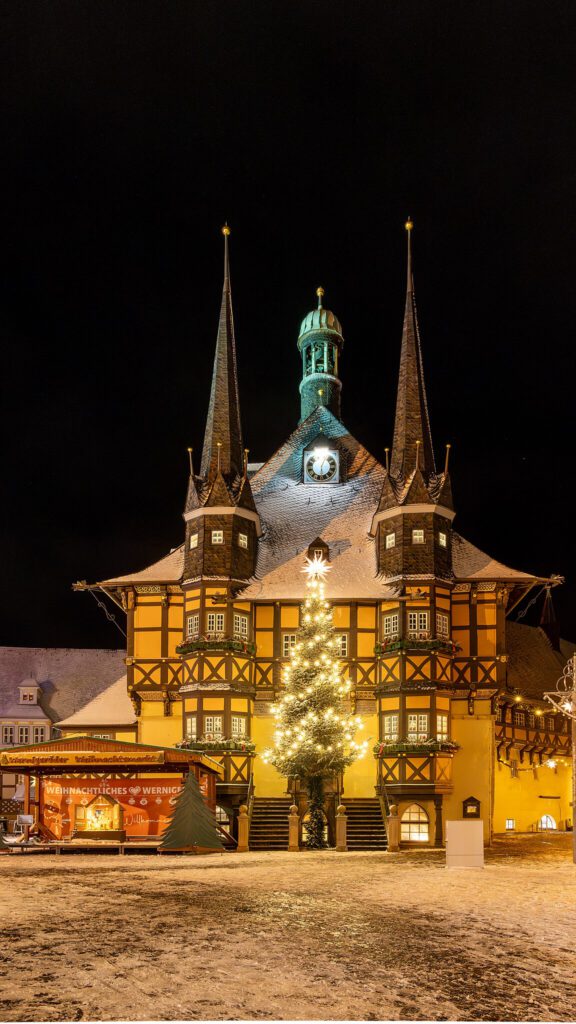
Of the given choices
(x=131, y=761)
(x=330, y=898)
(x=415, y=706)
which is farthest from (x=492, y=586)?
(x=330, y=898)

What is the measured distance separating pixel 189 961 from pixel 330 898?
6.91 meters

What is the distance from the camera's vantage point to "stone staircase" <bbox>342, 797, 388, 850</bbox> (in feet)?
117

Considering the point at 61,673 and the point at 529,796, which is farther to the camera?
the point at 61,673

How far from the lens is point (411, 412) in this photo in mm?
A: 43719

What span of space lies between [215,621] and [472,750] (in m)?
11.7

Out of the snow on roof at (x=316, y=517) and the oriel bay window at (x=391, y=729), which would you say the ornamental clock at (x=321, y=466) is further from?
the oriel bay window at (x=391, y=729)

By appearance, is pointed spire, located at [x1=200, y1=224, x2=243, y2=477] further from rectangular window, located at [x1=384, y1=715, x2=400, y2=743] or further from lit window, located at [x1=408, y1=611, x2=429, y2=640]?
rectangular window, located at [x1=384, y1=715, x2=400, y2=743]

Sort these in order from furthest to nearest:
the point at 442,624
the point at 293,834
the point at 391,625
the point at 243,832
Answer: the point at 391,625 < the point at 442,624 < the point at 243,832 < the point at 293,834

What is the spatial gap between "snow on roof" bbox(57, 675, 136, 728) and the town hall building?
→ 0.10 metres

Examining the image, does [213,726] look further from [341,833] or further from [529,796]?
[529,796]

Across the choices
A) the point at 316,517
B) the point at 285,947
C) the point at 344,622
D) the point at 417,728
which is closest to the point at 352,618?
the point at 344,622

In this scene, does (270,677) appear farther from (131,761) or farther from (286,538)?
(131,761)

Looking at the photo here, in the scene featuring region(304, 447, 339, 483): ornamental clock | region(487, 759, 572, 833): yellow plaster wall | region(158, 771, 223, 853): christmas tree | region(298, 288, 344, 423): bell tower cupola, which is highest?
region(298, 288, 344, 423): bell tower cupola

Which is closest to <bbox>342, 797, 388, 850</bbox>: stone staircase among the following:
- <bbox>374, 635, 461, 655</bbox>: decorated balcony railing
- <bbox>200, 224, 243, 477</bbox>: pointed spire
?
<bbox>374, 635, 461, 655</bbox>: decorated balcony railing
